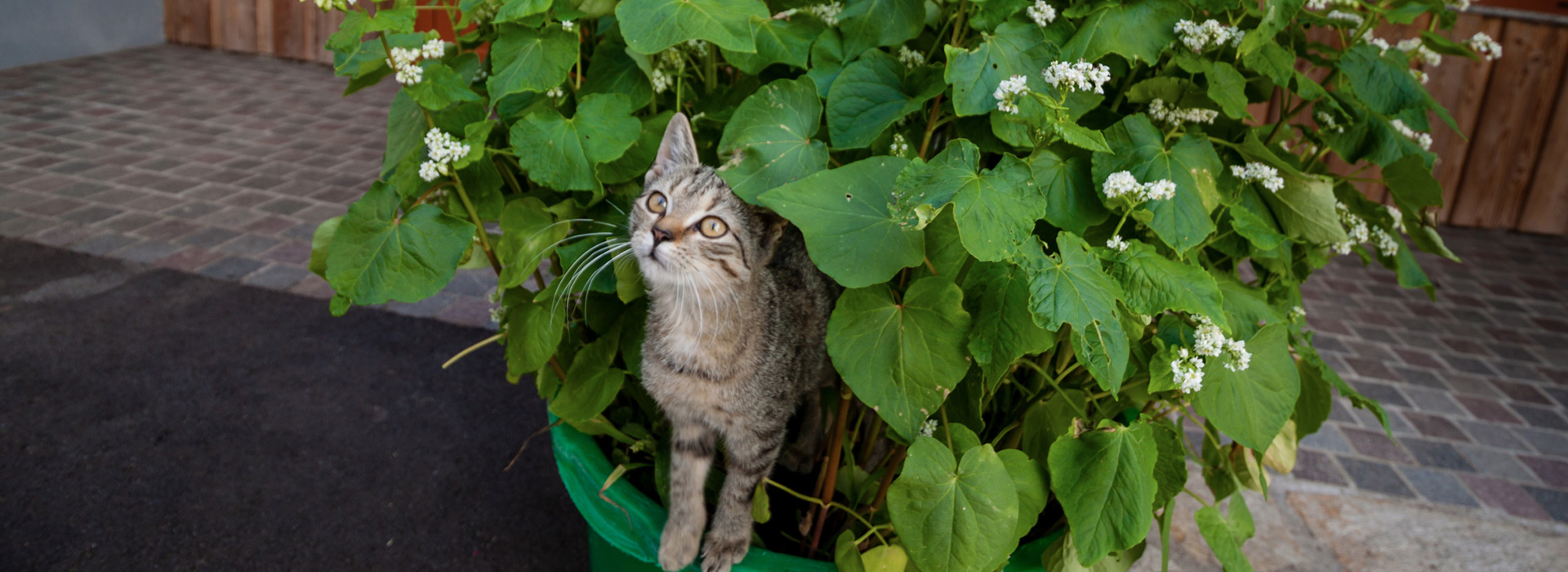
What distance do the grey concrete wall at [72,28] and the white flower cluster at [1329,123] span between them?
28.7ft

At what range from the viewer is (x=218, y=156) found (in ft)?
19.3

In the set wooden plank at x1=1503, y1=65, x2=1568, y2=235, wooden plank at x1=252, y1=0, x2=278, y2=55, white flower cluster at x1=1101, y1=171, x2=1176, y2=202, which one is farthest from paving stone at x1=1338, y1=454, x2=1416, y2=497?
wooden plank at x1=252, y1=0, x2=278, y2=55

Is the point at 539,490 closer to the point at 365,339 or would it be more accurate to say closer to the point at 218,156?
the point at 365,339

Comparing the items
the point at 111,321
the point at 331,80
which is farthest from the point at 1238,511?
the point at 331,80

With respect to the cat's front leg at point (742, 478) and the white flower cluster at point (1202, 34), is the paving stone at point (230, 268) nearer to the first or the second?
the cat's front leg at point (742, 478)

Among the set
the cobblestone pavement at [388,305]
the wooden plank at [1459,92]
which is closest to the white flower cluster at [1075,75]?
the cobblestone pavement at [388,305]

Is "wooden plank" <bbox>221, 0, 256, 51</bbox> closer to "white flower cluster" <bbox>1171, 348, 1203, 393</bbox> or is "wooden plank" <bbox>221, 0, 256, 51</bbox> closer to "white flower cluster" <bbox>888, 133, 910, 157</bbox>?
"white flower cluster" <bbox>888, 133, 910, 157</bbox>

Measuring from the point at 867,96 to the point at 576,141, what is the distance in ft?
1.68

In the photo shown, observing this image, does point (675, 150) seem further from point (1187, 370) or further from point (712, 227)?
point (1187, 370)

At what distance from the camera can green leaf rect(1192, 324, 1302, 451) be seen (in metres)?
1.56

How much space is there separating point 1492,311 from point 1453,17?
13.0 ft

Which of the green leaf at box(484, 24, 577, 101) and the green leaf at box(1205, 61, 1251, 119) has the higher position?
the green leaf at box(1205, 61, 1251, 119)

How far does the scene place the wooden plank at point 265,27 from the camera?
8617 mm

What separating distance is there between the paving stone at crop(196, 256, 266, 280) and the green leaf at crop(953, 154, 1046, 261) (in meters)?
4.08
